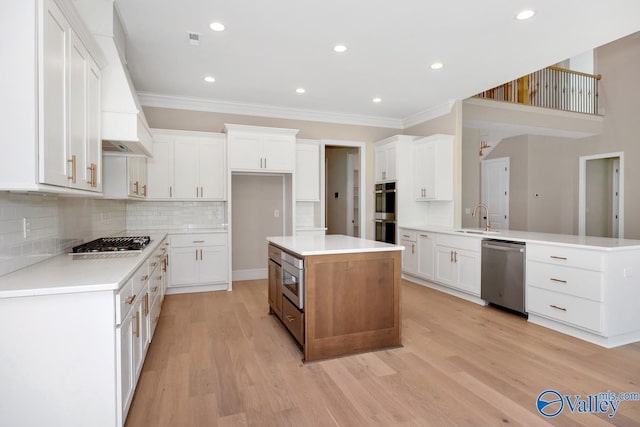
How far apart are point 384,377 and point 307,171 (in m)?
3.74

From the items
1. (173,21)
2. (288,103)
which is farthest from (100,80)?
(288,103)

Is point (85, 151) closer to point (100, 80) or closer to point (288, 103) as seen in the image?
point (100, 80)

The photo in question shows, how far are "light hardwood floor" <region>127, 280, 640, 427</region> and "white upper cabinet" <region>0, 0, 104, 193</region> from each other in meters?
1.47

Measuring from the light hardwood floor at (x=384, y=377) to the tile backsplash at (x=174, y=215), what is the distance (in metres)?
1.82

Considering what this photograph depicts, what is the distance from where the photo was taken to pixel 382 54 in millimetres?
3830

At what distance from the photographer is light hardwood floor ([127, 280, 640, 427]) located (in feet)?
6.80

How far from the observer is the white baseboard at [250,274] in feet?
18.6

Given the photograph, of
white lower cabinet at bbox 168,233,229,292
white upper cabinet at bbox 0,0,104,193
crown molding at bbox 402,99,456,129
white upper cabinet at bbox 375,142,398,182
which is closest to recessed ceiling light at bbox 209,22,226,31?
white upper cabinet at bbox 0,0,104,193

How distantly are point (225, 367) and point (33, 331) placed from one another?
4.60 feet

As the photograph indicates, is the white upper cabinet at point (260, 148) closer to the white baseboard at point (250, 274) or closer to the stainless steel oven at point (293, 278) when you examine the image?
the white baseboard at point (250, 274)

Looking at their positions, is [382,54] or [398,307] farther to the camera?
[382,54]

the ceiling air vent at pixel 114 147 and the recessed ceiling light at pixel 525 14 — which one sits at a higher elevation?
the recessed ceiling light at pixel 525 14

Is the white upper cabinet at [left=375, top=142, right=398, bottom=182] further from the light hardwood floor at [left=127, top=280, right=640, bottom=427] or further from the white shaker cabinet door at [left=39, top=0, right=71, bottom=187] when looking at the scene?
the white shaker cabinet door at [left=39, top=0, right=71, bottom=187]

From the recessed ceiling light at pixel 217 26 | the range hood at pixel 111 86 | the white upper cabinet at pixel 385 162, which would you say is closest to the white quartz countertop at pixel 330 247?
the range hood at pixel 111 86
